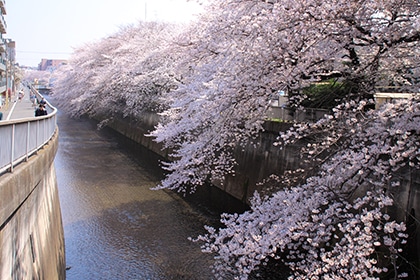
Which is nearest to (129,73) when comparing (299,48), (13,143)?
(299,48)

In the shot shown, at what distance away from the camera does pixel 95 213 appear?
12578mm

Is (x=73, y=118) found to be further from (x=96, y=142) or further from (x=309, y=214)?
(x=309, y=214)

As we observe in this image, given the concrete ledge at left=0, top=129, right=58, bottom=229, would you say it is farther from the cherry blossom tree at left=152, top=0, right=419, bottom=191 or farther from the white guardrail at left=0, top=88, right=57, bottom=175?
the cherry blossom tree at left=152, top=0, right=419, bottom=191

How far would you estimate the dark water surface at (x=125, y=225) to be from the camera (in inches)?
354

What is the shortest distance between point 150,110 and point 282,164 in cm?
1533

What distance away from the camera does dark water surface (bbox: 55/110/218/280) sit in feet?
29.5

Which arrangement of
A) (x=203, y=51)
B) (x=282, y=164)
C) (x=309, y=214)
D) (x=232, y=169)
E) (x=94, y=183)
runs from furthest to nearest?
1. (x=94, y=183)
2. (x=232, y=169)
3. (x=282, y=164)
4. (x=203, y=51)
5. (x=309, y=214)

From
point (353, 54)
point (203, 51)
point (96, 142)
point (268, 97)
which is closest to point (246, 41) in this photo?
point (268, 97)

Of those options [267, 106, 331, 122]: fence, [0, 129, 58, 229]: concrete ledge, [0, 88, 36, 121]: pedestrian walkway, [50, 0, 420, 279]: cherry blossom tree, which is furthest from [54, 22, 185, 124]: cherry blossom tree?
[0, 129, 58, 229]: concrete ledge

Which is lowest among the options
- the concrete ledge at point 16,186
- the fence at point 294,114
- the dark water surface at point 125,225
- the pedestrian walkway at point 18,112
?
the dark water surface at point 125,225

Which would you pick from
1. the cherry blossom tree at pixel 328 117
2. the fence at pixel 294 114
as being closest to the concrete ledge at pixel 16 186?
the cherry blossom tree at pixel 328 117

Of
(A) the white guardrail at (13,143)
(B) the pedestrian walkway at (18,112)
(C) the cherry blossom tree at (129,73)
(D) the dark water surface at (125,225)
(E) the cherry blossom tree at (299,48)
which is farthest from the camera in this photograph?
(C) the cherry blossom tree at (129,73)

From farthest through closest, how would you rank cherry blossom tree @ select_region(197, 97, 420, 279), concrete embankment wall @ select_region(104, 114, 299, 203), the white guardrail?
concrete embankment wall @ select_region(104, 114, 299, 203), cherry blossom tree @ select_region(197, 97, 420, 279), the white guardrail

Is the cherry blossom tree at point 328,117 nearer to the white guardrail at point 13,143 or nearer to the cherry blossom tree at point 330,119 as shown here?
the cherry blossom tree at point 330,119
